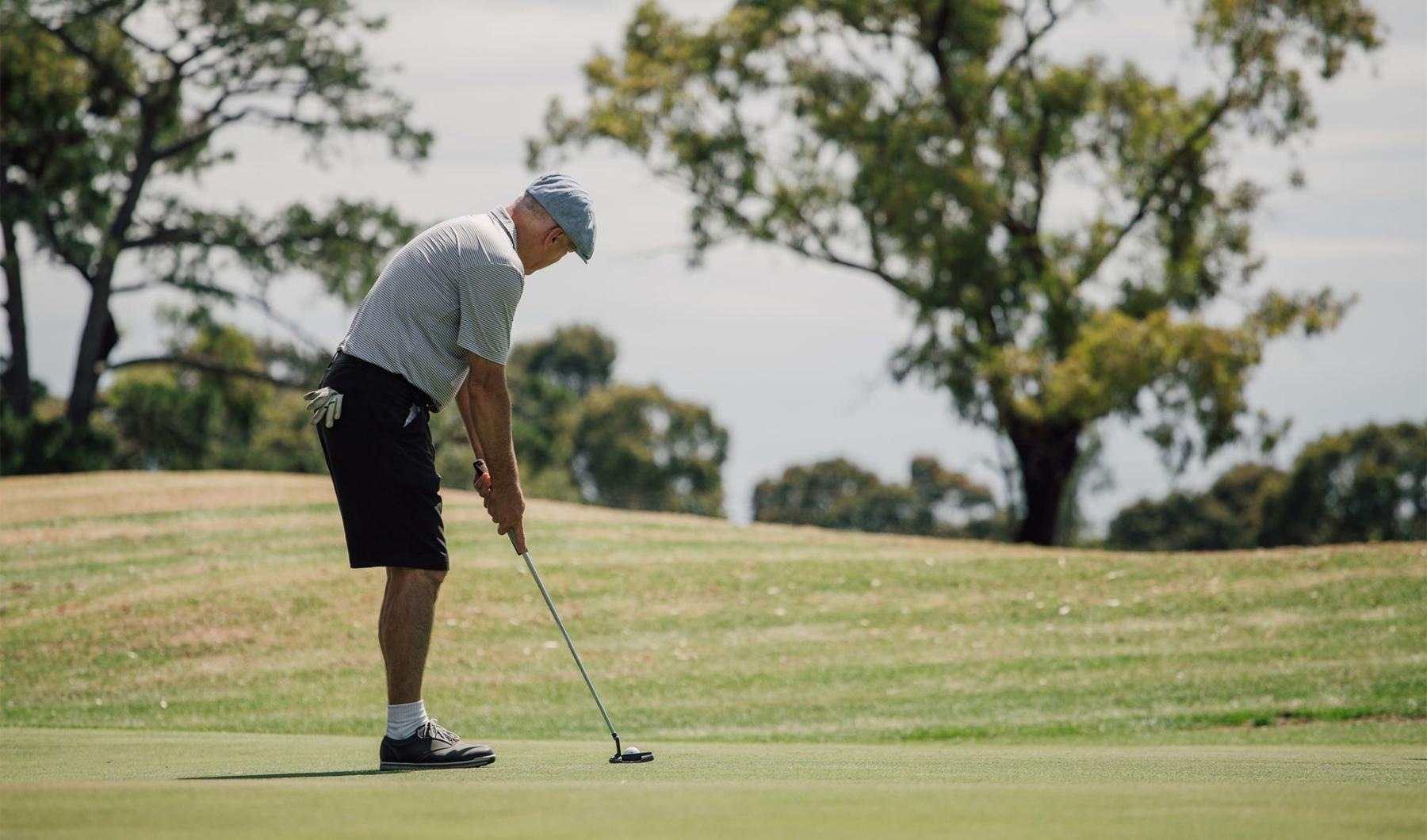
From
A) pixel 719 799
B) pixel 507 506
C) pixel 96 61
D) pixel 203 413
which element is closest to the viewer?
pixel 719 799

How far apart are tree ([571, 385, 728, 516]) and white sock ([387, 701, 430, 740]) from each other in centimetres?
6291

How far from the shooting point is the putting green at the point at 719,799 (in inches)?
125

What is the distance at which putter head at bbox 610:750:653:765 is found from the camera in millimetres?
5398

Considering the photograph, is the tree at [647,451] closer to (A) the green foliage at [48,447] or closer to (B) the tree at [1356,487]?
(B) the tree at [1356,487]

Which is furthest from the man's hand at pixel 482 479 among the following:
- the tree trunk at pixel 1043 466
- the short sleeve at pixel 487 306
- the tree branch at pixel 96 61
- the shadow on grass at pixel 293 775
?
the tree branch at pixel 96 61

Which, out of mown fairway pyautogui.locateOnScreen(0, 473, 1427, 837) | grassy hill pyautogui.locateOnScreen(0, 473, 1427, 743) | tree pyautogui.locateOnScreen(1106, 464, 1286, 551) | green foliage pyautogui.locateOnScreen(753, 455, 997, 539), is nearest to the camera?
mown fairway pyautogui.locateOnScreen(0, 473, 1427, 837)

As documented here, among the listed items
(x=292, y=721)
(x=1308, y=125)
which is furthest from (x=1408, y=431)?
(x=292, y=721)

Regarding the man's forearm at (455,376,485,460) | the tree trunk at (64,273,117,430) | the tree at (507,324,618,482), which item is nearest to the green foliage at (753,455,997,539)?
the tree at (507,324,618,482)

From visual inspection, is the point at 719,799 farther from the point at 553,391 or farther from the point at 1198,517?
the point at 553,391

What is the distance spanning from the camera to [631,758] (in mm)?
5438

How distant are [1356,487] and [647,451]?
32229mm

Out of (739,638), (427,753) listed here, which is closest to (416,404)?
(427,753)

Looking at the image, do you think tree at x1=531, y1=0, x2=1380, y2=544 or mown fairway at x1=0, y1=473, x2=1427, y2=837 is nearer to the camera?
mown fairway at x1=0, y1=473, x2=1427, y2=837

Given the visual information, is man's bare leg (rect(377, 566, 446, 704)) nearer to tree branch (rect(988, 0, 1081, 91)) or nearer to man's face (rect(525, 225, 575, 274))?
man's face (rect(525, 225, 575, 274))
